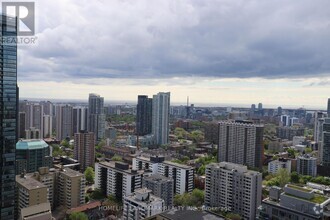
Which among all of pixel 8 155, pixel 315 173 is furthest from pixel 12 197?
pixel 315 173

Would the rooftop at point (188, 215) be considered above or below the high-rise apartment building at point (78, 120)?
below

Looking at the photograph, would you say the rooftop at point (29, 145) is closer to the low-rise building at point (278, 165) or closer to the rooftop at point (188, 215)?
the rooftop at point (188, 215)

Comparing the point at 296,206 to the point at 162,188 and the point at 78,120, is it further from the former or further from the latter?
the point at 78,120

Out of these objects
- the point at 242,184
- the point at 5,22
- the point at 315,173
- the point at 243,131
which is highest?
the point at 5,22

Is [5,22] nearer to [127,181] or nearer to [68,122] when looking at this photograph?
[127,181]

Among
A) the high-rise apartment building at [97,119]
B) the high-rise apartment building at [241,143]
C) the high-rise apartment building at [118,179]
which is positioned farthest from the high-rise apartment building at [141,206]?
the high-rise apartment building at [97,119]

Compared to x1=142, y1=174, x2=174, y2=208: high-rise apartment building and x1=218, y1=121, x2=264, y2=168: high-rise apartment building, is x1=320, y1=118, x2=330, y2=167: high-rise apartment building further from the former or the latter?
x1=142, y1=174, x2=174, y2=208: high-rise apartment building

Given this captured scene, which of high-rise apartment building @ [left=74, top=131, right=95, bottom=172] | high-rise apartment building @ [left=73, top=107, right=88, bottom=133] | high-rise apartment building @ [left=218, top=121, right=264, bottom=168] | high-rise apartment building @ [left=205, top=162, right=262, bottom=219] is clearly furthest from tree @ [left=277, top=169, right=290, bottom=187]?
high-rise apartment building @ [left=73, top=107, right=88, bottom=133]
